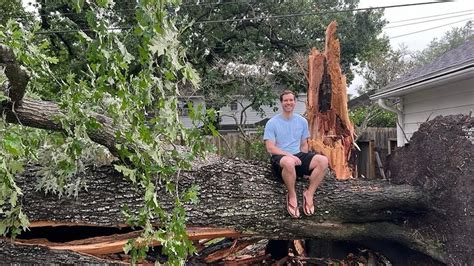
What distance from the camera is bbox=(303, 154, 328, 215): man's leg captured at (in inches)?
156

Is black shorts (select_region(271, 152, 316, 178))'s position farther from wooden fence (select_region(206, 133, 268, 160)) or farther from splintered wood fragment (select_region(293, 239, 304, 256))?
wooden fence (select_region(206, 133, 268, 160))

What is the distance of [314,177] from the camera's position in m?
3.99

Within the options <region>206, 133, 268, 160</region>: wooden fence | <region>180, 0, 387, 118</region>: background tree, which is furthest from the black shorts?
<region>180, 0, 387, 118</region>: background tree

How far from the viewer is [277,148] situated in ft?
13.8

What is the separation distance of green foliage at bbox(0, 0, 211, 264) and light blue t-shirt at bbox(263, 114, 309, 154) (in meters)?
1.09

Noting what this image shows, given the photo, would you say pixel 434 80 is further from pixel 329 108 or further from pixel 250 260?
pixel 250 260

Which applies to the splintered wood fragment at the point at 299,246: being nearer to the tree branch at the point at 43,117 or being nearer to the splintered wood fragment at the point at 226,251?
the splintered wood fragment at the point at 226,251

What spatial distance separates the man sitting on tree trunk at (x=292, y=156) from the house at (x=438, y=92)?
1736 millimetres

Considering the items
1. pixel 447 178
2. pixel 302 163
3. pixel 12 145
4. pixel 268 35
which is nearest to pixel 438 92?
pixel 447 178

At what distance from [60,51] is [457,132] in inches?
521

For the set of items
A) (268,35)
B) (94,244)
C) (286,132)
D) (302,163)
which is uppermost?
(268,35)

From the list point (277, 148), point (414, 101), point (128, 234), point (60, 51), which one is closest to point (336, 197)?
point (277, 148)

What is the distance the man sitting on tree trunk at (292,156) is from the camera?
397 centimetres

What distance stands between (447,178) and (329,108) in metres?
1.65
